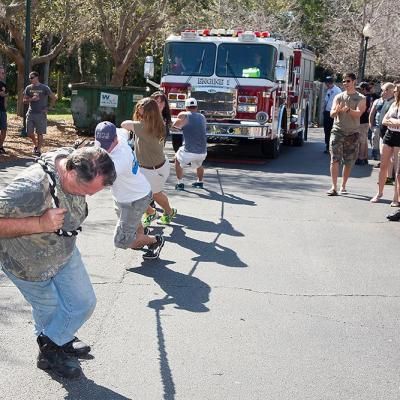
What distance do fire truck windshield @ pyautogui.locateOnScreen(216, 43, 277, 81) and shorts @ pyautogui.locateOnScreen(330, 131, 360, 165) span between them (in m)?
4.25

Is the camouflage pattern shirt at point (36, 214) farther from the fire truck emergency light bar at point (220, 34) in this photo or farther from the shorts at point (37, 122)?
the fire truck emergency light bar at point (220, 34)

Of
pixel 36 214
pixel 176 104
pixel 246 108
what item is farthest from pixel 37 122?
pixel 36 214

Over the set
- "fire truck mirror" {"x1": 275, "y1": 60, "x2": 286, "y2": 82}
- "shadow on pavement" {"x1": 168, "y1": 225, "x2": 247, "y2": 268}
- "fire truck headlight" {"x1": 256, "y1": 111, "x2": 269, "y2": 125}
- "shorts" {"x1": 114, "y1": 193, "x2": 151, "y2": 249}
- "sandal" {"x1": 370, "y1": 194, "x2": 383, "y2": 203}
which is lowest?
"shadow on pavement" {"x1": 168, "y1": 225, "x2": 247, "y2": 268}

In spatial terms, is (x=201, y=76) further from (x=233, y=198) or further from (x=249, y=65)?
(x=233, y=198)

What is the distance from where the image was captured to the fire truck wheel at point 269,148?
53.1 feet

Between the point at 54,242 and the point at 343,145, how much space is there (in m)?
8.02

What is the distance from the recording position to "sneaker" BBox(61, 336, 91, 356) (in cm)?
439

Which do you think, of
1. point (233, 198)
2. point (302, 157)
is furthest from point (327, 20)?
point (233, 198)

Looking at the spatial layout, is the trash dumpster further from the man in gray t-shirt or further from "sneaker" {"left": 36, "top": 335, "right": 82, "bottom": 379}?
"sneaker" {"left": 36, "top": 335, "right": 82, "bottom": 379}

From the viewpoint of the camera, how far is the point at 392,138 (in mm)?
10570

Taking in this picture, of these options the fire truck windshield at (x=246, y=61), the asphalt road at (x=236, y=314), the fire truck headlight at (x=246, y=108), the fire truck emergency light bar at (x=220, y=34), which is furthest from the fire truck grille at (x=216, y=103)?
the asphalt road at (x=236, y=314)

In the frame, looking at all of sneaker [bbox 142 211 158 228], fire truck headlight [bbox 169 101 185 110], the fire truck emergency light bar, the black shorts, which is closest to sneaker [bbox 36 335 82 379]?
sneaker [bbox 142 211 158 228]

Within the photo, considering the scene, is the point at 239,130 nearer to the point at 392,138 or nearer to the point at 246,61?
the point at 246,61

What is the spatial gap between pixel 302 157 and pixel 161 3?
28.2ft
